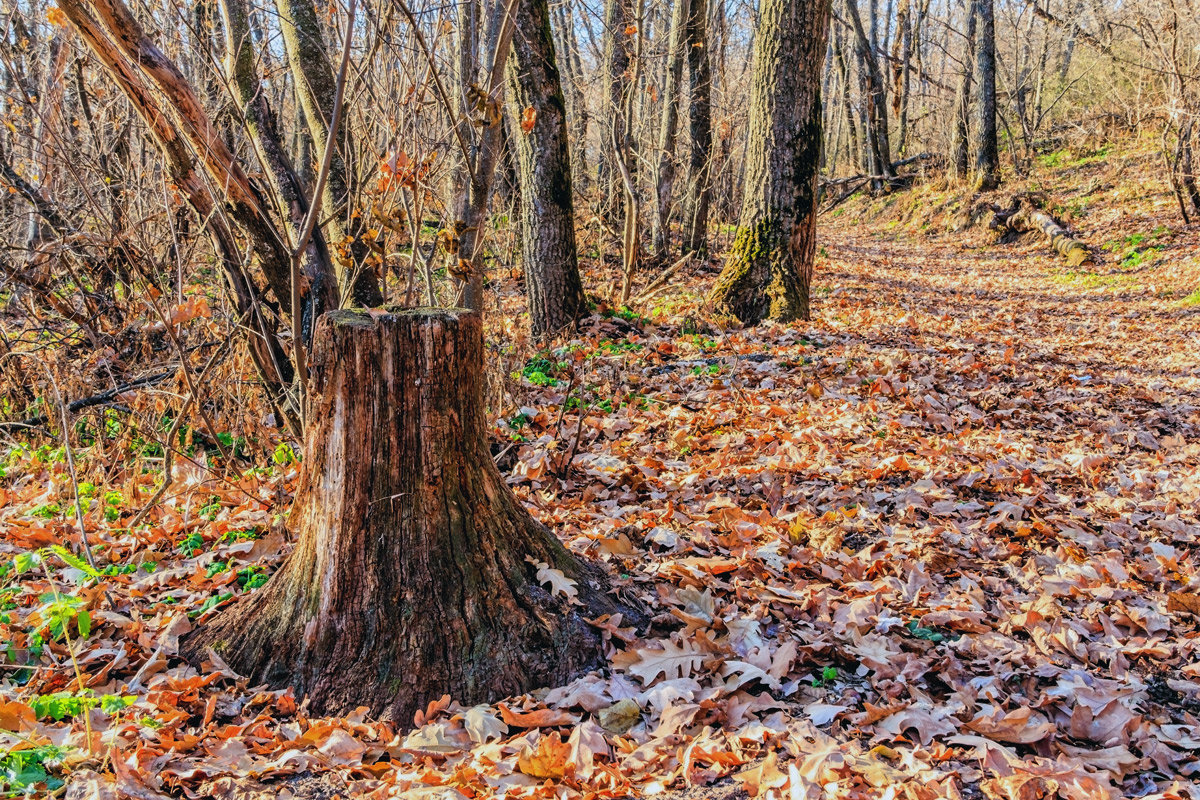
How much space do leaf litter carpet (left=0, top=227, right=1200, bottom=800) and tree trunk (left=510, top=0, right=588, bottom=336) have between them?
154 centimetres

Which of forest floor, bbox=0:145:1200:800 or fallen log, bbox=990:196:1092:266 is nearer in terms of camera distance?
forest floor, bbox=0:145:1200:800

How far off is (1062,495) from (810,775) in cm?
278

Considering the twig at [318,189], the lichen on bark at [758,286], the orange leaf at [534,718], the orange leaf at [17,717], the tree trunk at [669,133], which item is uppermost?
the tree trunk at [669,133]

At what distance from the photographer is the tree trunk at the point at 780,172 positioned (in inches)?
272

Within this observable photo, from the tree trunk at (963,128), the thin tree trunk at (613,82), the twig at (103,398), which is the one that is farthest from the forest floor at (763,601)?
the tree trunk at (963,128)

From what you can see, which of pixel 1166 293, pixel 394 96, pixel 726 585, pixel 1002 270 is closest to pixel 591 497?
pixel 726 585

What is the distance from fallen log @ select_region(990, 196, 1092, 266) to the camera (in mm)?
12565

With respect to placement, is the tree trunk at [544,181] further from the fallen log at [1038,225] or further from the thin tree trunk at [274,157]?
the fallen log at [1038,225]

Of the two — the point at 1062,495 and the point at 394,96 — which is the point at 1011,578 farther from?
the point at 394,96

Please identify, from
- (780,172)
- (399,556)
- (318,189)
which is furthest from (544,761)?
(780,172)

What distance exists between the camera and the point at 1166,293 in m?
9.65

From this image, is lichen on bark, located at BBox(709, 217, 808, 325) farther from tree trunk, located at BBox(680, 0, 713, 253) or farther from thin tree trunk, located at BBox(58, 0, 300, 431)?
thin tree trunk, located at BBox(58, 0, 300, 431)

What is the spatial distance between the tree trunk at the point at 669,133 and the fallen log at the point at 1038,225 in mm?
6873

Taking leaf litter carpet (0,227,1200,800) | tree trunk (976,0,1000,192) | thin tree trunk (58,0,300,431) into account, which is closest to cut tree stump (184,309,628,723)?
leaf litter carpet (0,227,1200,800)
